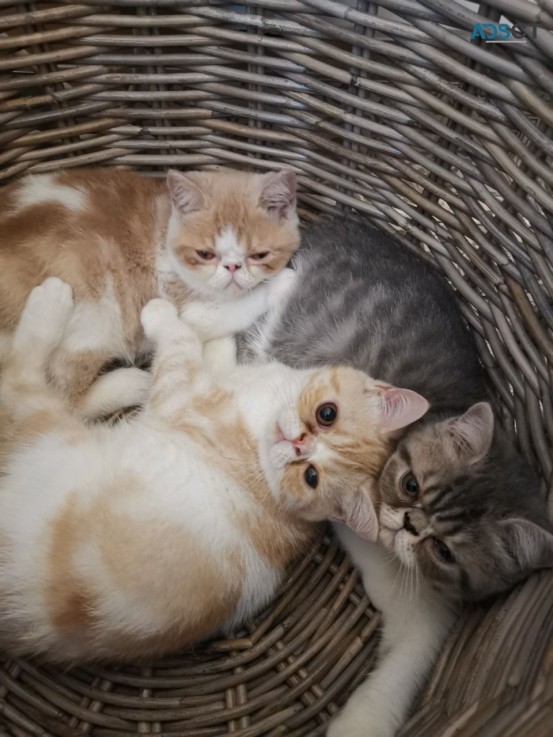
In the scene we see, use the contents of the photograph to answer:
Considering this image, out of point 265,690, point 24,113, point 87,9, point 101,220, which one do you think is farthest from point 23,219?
point 265,690

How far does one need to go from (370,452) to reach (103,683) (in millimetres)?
742

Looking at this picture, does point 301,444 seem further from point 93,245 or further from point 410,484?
point 93,245

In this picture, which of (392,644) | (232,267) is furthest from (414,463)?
(232,267)

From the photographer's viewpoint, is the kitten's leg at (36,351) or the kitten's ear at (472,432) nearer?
the kitten's ear at (472,432)

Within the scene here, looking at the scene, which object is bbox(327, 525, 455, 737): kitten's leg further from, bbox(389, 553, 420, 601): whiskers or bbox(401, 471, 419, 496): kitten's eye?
bbox(401, 471, 419, 496): kitten's eye

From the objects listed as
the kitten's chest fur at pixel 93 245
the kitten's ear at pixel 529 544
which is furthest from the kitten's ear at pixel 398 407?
the kitten's chest fur at pixel 93 245

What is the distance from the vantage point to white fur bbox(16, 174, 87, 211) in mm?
1495

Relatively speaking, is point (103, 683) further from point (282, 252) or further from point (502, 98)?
point (502, 98)

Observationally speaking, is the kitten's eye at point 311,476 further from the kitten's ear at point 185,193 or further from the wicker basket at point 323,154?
the kitten's ear at point 185,193

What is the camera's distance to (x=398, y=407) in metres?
1.23

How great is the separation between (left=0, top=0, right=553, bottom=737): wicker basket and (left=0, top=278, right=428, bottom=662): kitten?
158mm

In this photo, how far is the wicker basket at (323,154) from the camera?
1158 millimetres

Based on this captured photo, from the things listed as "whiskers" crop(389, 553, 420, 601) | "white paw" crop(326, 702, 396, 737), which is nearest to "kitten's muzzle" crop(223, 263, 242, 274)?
"whiskers" crop(389, 553, 420, 601)

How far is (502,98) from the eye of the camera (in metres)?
1.15
